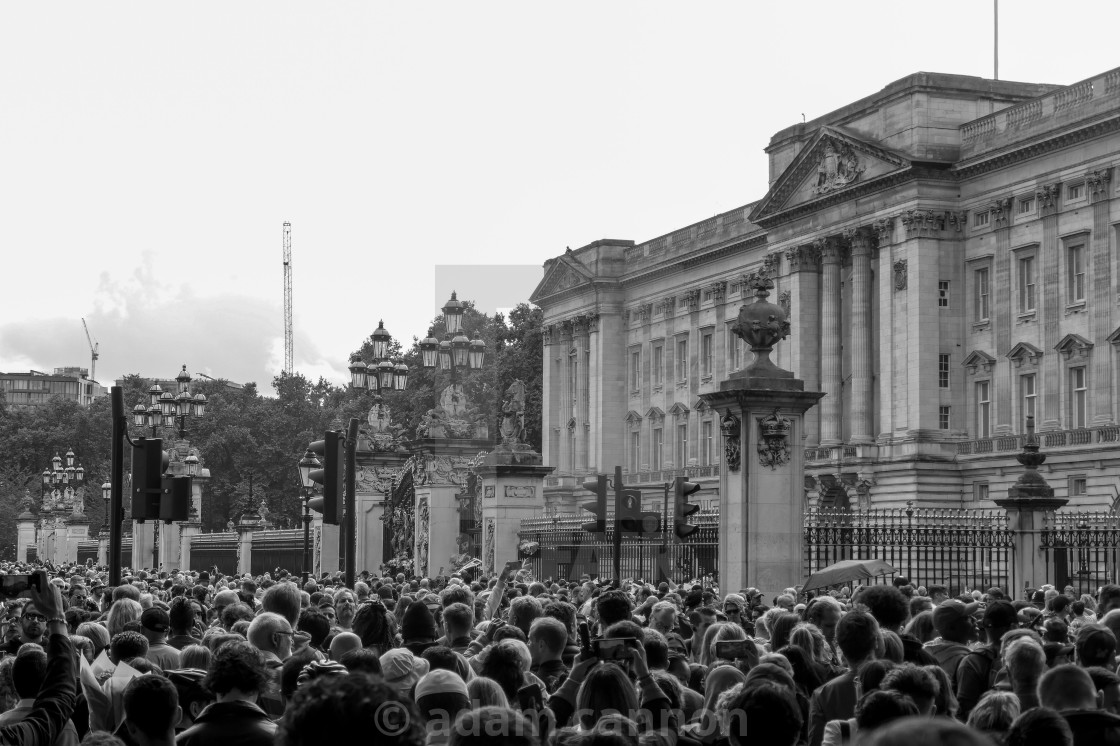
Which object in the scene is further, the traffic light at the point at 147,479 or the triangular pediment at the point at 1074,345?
the triangular pediment at the point at 1074,345

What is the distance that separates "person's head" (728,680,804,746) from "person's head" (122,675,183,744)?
2.16 m

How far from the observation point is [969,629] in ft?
34.5

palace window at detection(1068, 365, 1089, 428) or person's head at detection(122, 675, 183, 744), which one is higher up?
palace window at detection(1068, 365, 1089, 428)

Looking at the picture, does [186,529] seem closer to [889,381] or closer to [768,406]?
[889,381]

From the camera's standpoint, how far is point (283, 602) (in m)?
10.7

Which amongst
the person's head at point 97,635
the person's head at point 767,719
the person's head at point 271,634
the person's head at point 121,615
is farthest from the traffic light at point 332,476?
the person's head at point 767,719

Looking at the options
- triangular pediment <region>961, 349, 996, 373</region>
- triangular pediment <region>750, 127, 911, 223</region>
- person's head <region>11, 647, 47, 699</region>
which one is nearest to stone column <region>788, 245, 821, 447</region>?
triangular pediment <region>750, 127, 911, 223</region>

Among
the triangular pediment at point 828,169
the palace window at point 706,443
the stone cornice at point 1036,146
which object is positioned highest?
the triangular pediment at point 828,169

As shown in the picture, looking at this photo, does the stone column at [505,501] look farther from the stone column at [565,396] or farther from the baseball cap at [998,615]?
the stone column at [565,396]

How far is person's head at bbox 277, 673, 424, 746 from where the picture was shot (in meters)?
4.28

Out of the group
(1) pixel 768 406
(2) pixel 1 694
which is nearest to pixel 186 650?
(2) pixel 1 694

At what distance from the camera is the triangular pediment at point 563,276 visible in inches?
3529

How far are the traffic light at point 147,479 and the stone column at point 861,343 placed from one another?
5110 cm

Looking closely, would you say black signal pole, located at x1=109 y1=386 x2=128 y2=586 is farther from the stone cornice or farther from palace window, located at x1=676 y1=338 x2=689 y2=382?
palace window, located at x1=676 y1=338 x2=689 y2=382
